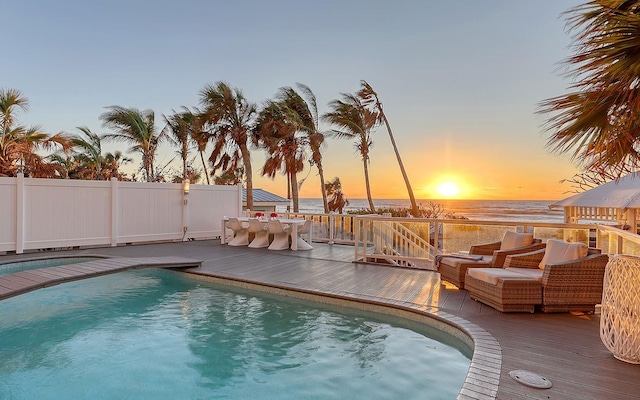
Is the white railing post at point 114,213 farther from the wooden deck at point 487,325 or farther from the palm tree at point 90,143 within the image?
the palm tree at point 90,143

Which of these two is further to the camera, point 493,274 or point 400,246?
point 400,246

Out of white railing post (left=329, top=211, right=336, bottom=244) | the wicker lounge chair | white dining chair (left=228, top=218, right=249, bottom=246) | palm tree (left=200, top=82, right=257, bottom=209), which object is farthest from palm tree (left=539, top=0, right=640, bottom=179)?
palm tree (left=200, top=82, right=257, bottom=209)

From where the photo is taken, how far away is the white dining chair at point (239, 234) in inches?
384

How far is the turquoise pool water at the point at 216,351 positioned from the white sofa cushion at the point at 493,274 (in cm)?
98


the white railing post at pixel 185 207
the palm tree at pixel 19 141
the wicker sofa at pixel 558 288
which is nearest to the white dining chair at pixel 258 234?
the white railing post at pixel 185 207

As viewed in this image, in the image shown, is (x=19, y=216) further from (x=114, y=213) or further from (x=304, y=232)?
(x=304, y=232)

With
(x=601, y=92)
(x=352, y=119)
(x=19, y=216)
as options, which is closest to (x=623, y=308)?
(x=601, y=92)

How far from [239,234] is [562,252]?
7.63 m

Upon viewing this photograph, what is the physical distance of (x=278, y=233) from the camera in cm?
927

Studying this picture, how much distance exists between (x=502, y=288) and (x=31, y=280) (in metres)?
6.02

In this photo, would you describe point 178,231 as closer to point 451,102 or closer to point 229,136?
point 229,136

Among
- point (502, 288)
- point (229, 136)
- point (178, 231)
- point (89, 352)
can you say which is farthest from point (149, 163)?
point (502, 288)

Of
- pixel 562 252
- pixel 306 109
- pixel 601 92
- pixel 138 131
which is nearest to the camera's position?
pixel 601 92

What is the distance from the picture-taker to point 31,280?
194 inches
